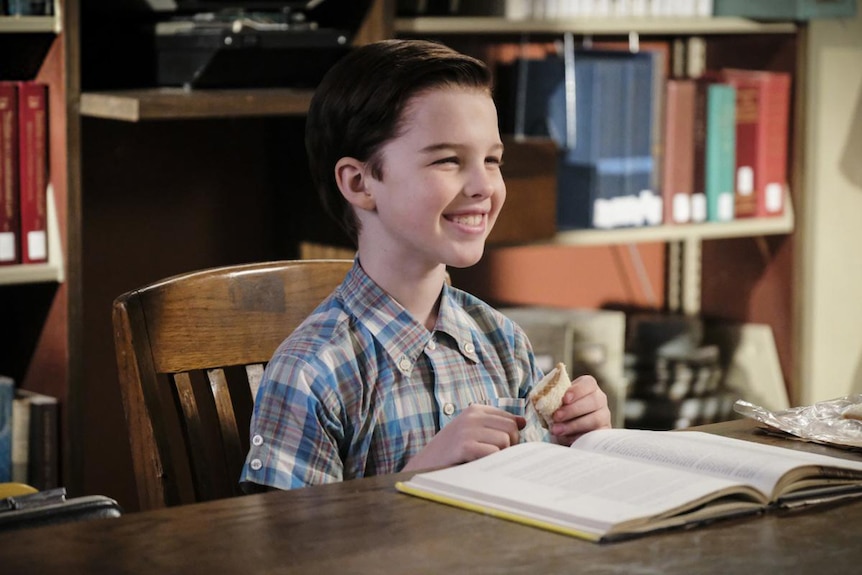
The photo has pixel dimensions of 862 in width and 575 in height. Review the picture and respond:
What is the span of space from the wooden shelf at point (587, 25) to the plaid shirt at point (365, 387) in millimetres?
1122

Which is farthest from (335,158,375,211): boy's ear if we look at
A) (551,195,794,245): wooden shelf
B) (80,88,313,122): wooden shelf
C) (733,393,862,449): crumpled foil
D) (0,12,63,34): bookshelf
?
(551,195,794,245): wooden shelf

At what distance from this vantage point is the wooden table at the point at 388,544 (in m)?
0.87

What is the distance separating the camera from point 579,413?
4.16 feet

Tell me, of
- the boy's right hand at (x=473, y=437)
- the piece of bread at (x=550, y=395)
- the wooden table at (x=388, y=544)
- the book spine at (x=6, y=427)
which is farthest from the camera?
the book spine at (x=6, y=427)

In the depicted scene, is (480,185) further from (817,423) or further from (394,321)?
(817,423)

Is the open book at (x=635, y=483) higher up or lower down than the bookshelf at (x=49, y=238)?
lower down

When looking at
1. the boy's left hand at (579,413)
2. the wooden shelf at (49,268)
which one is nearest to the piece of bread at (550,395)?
the boy's left hand at (579,413)

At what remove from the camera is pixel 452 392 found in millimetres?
1430

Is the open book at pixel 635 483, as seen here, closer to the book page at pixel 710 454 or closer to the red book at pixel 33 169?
the book page at pixel 710 454

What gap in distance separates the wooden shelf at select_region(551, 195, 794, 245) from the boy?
1.22m

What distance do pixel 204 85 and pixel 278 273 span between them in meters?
0.88

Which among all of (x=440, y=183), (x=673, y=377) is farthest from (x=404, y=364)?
(x=673, y=377)

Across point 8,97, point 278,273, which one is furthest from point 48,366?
point 278,273

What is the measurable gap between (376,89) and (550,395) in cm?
40
